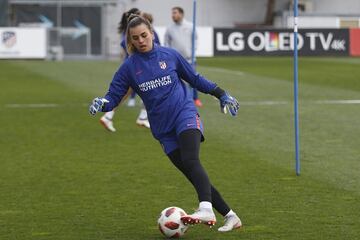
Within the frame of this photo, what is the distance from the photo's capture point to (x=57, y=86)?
1154 inches

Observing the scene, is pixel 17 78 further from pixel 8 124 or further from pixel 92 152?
pixel 92 152

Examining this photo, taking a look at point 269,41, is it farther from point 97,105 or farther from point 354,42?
point 97,105

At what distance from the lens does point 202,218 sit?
820 centimetres

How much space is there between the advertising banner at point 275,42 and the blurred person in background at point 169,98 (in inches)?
1464

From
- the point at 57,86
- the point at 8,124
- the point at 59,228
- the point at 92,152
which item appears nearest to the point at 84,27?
the point at 57,86

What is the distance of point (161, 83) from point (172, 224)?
118 centimetres

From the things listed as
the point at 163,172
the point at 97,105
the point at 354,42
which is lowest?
the point at 163,172

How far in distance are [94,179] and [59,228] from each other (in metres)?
3.07

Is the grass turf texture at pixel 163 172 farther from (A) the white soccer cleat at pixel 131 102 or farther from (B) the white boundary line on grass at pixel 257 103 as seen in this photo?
(A) the white soccer cleat at pixel 131 102

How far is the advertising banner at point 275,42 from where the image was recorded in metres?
46.0

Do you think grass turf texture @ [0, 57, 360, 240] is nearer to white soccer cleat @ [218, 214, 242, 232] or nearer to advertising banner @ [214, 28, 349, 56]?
white soccer cleat @ [218, 214, 242, 232]

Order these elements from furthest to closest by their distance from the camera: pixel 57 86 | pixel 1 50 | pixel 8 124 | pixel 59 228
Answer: pixel 1 50, pixel 57 86, pixel 8 124, pixel 59 228

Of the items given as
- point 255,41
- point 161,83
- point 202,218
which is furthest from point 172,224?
point 255,41

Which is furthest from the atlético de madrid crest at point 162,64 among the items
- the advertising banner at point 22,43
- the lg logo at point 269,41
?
the advertising banner at point 22,43
